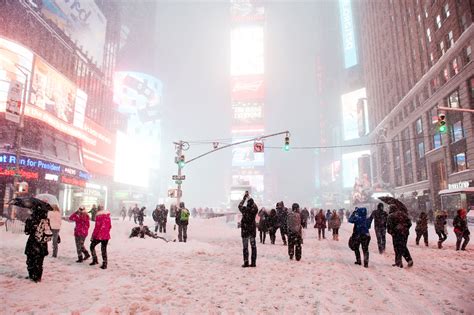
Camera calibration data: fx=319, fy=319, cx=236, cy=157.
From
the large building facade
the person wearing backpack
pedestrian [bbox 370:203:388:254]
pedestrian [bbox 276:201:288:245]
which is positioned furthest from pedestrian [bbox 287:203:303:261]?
the large building facade

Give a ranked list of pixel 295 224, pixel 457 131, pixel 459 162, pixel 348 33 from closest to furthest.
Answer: pixel 295 224 < pixel 459 162 < pixel 457 131 < pixel 348 33

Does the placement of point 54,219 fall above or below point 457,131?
below

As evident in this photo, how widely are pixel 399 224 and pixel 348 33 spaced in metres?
131

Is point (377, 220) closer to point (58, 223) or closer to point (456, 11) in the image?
point (58, 223)

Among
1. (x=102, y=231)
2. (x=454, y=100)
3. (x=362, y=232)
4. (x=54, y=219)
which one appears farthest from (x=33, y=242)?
(x=454, y=100)

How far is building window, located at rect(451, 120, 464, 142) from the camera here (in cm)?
3631

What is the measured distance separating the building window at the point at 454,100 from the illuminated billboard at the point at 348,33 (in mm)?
94474

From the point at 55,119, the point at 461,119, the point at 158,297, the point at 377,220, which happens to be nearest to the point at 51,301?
the point at 158,297

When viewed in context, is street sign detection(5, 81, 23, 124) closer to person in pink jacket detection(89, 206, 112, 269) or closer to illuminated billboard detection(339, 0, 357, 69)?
person in pink jacket detection(89, 206, 112, 269)

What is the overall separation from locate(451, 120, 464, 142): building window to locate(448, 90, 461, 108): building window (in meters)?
2.02

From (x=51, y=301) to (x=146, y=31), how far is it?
135077 millimetres

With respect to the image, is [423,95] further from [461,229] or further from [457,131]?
[461,229]

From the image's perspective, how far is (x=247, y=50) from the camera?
15462 centimetres

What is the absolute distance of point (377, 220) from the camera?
12.7 meters
